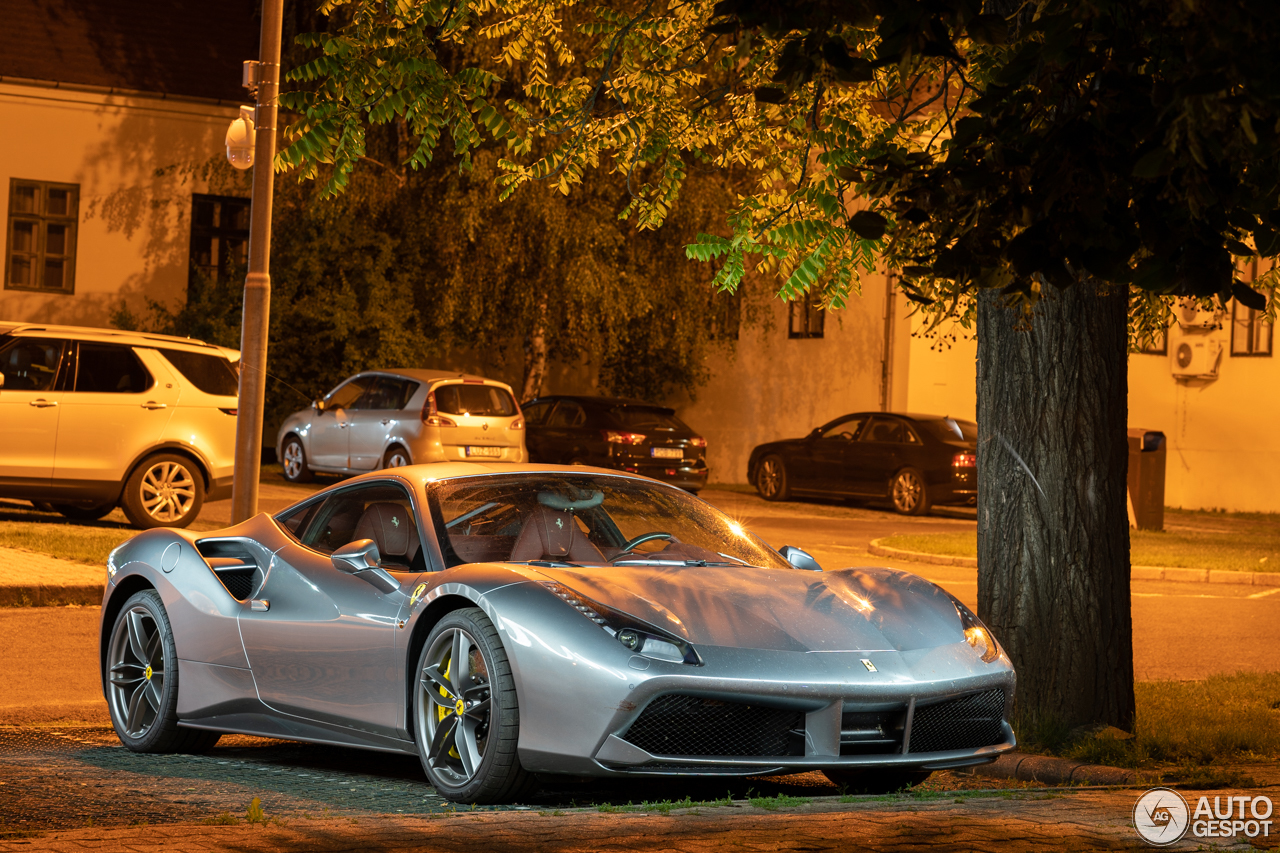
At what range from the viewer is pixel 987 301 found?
7.67 meters

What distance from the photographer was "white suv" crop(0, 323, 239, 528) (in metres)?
15.8

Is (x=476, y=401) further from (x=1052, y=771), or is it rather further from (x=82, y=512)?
(x=1052, y=771)

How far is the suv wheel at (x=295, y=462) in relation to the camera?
84.8 feet

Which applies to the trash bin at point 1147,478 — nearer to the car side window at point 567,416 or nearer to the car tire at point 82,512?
the car side window at point 567,416

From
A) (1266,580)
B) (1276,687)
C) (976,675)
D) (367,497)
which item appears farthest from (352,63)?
(1266,580)

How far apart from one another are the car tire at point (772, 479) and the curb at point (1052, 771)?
70.0 ft

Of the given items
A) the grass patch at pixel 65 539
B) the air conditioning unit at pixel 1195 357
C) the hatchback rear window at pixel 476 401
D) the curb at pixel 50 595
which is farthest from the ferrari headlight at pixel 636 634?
the air conditioning unit at pixel 1195 357

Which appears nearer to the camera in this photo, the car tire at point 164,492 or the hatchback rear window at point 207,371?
the car tire at point 164,492

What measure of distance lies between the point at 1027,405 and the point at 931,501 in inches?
732

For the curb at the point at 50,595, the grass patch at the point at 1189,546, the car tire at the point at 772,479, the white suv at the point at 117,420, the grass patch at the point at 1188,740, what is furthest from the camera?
the car tire at the point at 772,479

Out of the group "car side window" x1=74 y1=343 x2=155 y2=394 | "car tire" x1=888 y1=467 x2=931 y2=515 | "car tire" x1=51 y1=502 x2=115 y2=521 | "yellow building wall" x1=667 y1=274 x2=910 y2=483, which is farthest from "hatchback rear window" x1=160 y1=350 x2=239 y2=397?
"yellow building wall" x1=667 y1=274 x2=910 y2=483

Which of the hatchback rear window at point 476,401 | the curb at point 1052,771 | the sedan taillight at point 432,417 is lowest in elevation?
the curb at point 1052,771

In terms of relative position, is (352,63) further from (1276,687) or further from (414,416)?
(414,416)

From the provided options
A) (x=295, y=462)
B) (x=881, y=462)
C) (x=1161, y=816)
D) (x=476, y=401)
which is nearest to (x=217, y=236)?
(x=295, y=462)
